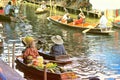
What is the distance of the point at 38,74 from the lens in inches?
567

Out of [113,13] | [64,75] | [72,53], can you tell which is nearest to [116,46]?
[72,53]

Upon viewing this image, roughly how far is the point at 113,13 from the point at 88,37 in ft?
37.1

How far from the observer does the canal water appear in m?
18.5

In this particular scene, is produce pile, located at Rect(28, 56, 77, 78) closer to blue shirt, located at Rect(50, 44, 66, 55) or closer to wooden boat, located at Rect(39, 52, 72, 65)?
wooden boat, located at Rect(39, 52, 72, 65)

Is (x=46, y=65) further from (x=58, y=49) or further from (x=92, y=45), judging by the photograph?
(x=92, y=45)

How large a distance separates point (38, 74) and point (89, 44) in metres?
10.3

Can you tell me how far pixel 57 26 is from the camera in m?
34.2

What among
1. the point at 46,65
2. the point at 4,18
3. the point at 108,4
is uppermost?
the point at 46,65

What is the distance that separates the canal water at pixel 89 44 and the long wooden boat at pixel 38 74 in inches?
116

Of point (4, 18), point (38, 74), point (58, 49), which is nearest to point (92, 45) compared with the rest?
point (58, 49)

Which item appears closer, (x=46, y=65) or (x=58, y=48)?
(x=46, y=65)

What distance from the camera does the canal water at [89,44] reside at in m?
18.5

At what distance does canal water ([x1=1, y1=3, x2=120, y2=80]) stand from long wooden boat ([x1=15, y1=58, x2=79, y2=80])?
9.67 ft

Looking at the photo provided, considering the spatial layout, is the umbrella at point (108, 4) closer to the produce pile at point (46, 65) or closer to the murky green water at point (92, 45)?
the murky green water at point (92, 45)
